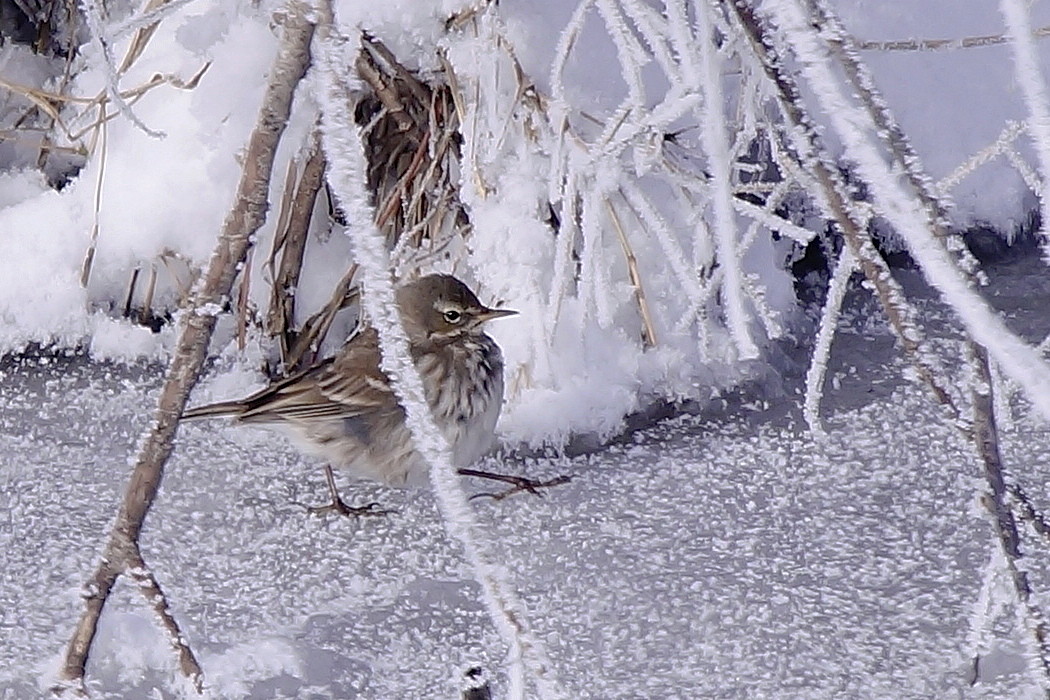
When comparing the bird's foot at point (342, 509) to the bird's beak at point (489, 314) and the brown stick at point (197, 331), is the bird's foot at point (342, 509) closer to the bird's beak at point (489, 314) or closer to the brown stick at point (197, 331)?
the bird's beak at point (489, 314)

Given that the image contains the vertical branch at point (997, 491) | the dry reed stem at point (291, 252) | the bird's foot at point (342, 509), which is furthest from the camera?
the dry reed stem at point (291, 252)

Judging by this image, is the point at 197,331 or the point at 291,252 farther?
the point at 291,252

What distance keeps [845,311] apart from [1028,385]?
2.57m

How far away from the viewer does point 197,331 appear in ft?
3.94

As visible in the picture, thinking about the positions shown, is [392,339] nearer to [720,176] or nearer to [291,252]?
[720,176]

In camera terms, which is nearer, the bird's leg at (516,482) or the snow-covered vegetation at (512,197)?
the bird's leg at (516,482)

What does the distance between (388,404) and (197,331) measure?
1818 mm

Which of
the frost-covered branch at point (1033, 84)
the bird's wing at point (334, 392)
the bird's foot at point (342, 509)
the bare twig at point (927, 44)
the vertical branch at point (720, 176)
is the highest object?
the bare twig at point (927, 44)

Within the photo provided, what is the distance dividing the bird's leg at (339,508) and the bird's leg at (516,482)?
185 millimetres

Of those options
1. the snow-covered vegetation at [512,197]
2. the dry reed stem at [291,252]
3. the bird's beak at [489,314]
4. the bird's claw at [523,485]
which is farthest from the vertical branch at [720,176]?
the dry reed stem at [291,252]

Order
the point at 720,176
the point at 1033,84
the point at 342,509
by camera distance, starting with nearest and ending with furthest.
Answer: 1. the point at 1033,84
2. the point at 720,176
3. the point at 342,509

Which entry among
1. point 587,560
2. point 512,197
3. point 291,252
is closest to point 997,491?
point 587,560

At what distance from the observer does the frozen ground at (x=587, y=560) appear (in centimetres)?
221

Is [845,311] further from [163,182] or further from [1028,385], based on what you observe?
[1028,385]
